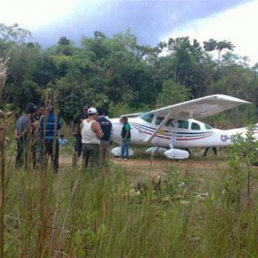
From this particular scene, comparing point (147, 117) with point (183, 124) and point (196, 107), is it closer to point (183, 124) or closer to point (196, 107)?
point (183, 124)

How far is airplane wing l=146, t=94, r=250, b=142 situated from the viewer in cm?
→ 1581

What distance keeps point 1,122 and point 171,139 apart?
51.9ft

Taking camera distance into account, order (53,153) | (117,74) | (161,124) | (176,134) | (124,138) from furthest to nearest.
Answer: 1. (117,74)
2. (176,134)
3. (161,124)
4. (124,138)
5. (53,153)

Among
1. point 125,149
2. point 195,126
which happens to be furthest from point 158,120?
point 125,149

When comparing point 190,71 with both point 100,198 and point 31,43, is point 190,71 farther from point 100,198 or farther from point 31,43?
point 100,198

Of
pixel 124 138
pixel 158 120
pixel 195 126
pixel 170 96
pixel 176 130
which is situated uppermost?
pixel 170 96

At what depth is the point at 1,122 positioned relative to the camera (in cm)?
131

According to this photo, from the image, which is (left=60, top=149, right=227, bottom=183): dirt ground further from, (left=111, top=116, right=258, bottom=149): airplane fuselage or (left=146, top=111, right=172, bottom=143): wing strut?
(left=111, top=116, right=258, bottom=149): airplane fuselage

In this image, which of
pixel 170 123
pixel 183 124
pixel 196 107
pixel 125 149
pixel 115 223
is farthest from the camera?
pixel 183 124

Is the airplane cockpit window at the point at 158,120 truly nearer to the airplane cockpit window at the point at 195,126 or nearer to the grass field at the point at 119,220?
the airplane cockpit window at the point at 195,126

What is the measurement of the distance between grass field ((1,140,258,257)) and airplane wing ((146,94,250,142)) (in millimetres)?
12650

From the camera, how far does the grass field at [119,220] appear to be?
1694 mm

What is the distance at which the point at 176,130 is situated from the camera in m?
17.1

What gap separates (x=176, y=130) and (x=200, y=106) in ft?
4.03
